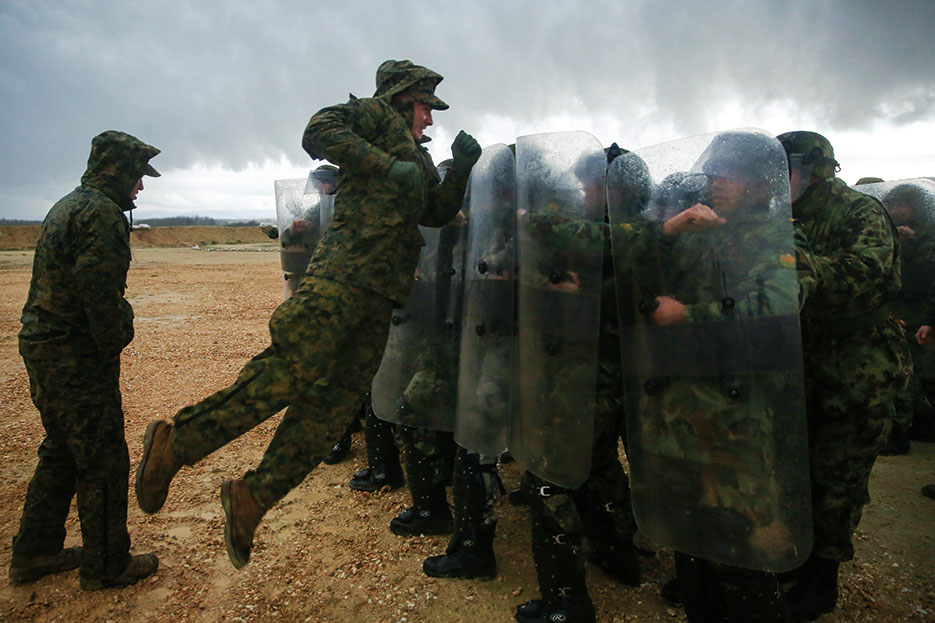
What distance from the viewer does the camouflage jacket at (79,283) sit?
126 inches

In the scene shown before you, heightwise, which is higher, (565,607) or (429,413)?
(429,413)

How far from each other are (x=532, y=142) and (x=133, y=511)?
3626mm

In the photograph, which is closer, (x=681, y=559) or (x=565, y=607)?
(x=681, y=559)

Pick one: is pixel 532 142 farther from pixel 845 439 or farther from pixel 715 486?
pixel 845 439

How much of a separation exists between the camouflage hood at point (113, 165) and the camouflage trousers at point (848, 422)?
383cm

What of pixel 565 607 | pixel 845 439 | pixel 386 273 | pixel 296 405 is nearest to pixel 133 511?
pixel 296 405

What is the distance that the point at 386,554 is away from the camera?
375cm

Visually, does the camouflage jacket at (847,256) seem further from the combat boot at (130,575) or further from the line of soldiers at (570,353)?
the combat boot at (130,575)

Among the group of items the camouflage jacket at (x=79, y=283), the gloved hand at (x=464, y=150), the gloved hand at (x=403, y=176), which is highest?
the gloved hand at (x=464, y=150)

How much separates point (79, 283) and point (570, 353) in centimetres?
249

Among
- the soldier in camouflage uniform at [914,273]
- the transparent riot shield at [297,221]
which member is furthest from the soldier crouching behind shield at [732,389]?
the soldier in camouflage uniform at [914,273]

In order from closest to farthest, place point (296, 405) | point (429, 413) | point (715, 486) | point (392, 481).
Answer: point (715, 486) → point (296, 405) → point (429, 413) → point (392, 481)

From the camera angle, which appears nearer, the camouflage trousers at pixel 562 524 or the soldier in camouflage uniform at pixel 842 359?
the camouflage trousers at pixel 562 524

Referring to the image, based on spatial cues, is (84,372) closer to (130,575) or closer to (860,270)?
(130,575)
